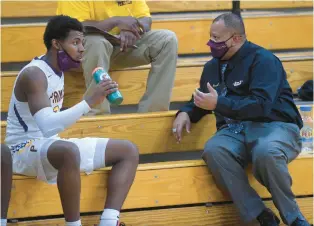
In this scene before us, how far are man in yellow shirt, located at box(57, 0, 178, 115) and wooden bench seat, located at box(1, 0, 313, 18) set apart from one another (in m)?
0.55

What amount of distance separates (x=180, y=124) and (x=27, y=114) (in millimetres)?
721

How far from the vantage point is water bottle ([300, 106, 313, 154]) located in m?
2.96

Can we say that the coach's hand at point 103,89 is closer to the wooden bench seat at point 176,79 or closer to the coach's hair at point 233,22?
the coach's hair at point 233,22

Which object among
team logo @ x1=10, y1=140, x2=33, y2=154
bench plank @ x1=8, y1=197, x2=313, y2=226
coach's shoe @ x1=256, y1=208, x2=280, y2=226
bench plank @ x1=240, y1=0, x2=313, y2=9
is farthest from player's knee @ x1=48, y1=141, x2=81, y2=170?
bench plank @ x1=240, y1=0, x2=313, y2=9

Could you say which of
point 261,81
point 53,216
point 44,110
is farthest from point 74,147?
point 261,81

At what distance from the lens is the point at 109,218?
2.34m

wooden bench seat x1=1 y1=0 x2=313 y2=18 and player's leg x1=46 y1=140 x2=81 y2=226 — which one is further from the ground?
wooden bench seat x1=1 y1=0 x2=313 y2=18

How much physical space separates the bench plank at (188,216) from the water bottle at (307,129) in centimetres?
30

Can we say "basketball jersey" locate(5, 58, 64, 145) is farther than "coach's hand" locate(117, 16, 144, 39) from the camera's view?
No

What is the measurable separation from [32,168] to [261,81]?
3.28 feet

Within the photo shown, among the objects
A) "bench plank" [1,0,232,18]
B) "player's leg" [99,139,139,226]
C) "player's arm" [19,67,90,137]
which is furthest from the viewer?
"bench plank" [1,0,232,18]

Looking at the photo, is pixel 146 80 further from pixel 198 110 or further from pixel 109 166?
pixel 109 166

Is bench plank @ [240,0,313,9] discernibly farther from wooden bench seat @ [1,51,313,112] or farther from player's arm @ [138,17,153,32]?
player's arm @ [138,17,153,32]

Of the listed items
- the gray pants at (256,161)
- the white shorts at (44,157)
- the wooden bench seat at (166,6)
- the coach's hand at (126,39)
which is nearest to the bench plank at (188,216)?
the gray pants at (256,161)
